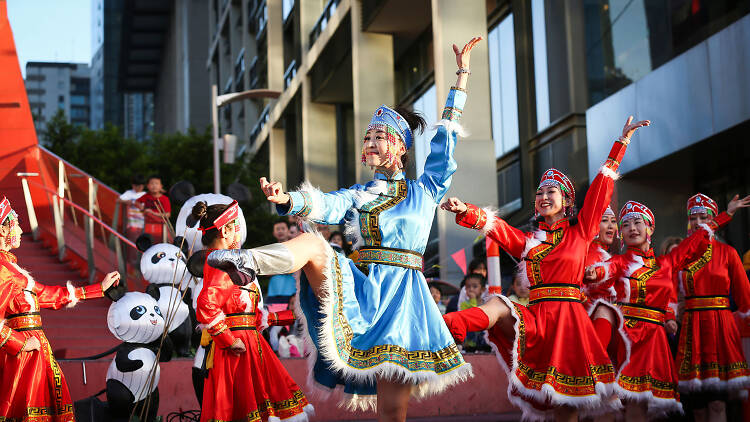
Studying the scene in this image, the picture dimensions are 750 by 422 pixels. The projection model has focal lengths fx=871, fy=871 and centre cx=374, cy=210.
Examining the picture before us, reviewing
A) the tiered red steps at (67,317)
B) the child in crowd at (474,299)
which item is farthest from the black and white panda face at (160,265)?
the child in crowd at (474,299)

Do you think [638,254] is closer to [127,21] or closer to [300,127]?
[300,127]

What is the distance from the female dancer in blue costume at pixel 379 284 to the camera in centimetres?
458

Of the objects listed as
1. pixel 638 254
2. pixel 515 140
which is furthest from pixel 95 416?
pixel 515 140

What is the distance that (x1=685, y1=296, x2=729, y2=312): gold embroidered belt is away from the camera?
7.30 metres

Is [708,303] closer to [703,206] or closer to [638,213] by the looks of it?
[703,206]

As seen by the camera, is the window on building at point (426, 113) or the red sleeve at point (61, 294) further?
the window on building at point (426, 113)

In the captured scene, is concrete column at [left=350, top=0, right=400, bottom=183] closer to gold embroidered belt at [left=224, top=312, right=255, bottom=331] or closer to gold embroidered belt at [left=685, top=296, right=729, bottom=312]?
gold embroidered belt at [left=685, top=296, right=729, bottom=312]

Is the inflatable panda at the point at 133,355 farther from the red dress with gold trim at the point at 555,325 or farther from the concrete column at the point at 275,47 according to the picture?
the concrete column at the point at 275,47

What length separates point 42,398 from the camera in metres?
6.51

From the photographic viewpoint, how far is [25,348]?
655 centimetres

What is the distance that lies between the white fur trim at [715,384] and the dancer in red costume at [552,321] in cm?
160

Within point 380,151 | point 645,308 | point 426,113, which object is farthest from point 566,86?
point 380,151

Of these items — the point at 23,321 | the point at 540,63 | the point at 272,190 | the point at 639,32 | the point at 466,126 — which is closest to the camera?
the point at 272,190

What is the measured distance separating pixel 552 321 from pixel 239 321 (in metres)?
2.16
